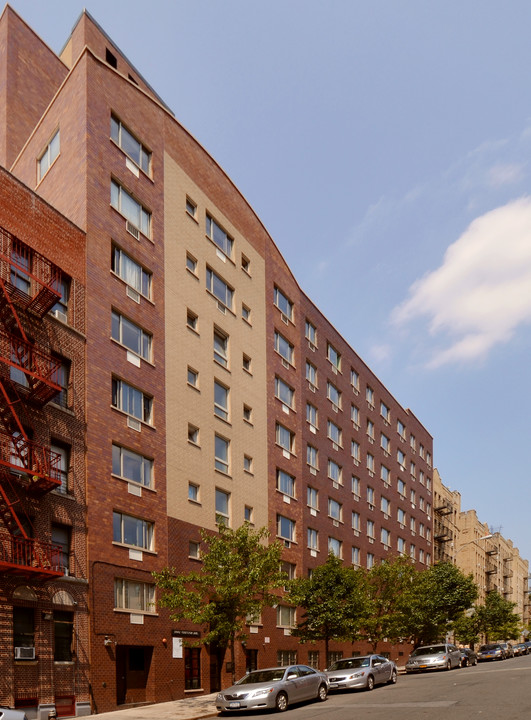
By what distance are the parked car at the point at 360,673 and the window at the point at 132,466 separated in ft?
32.9

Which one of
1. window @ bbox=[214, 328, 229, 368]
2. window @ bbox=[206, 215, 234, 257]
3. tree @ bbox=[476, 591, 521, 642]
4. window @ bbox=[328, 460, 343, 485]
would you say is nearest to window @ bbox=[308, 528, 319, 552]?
window @ bbox=[328, 460, 343, 485]

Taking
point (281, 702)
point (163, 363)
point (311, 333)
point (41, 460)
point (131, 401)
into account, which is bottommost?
point (281, 702)

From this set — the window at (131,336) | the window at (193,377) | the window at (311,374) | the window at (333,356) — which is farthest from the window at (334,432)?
the window at (131,336)

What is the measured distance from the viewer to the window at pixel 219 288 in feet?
122

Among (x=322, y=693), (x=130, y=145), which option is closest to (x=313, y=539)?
(x=322, y=693)

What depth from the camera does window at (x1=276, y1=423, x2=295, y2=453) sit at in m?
43.3

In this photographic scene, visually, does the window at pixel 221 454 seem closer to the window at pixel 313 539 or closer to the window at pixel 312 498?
the window at pixel 312 498

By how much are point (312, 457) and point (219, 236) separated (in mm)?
16029

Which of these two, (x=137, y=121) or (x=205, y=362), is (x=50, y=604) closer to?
(x=205, y=362)

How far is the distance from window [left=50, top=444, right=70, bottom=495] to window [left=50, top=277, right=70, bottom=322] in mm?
4466

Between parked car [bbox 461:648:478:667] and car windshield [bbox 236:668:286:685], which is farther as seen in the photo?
parked car [bbox 461:648:478:667]

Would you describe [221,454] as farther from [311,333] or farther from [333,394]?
[333,394]

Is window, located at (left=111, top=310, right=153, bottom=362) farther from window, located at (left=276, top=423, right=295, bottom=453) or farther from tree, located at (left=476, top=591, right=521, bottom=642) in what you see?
tree, located at (left=476, top=591, right=521, bottom=642)

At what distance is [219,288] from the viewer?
3828cm
